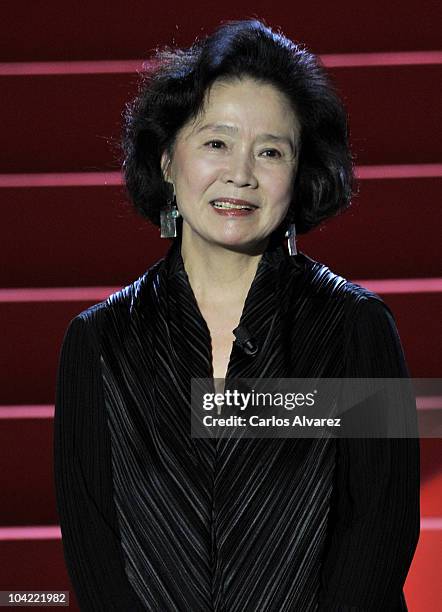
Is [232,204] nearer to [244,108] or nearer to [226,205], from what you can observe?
[226,205]

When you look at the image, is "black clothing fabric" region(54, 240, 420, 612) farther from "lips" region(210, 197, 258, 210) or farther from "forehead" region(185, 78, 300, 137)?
"forehead" region(185, 78, 300, 137)

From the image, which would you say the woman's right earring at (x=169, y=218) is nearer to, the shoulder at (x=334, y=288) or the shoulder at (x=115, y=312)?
the shoulder at (x=115, y=312)

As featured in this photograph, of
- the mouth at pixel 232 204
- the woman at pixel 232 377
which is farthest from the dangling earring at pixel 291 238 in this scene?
the mouth at pixel 232 204

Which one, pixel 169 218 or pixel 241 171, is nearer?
pixel 241 171

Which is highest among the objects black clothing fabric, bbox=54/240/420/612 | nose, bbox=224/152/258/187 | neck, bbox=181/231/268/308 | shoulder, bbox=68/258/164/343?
nose, bbox=224/152/258/187

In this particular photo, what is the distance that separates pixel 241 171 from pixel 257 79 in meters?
0.15

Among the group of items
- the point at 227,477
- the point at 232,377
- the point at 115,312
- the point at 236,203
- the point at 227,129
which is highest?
the point at 227,129

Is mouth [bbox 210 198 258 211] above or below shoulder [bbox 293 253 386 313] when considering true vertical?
above

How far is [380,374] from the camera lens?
1.69m

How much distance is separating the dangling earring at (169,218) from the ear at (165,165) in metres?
0.04

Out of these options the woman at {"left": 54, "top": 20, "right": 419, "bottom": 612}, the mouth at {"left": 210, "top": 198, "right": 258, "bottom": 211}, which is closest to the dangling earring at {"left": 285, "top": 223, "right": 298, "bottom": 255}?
the woman at {"left": 54, "top": 20, "right": 419, "bottom": 612}

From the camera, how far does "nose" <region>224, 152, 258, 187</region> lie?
5.65ft

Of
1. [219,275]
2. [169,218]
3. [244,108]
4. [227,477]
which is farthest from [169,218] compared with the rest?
[227,477]

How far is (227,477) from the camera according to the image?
5.65ft
